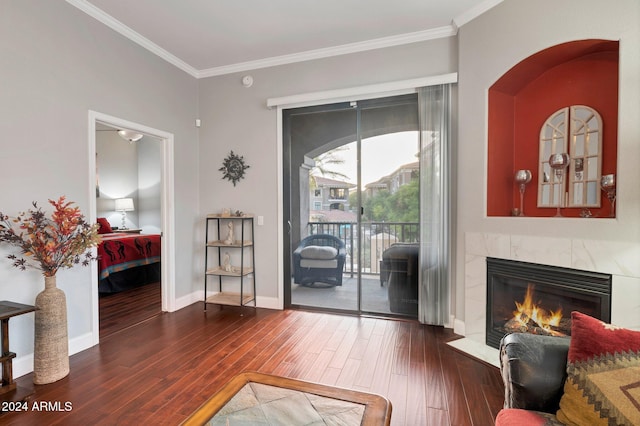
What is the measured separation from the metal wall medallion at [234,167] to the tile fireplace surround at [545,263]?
8.82 ft

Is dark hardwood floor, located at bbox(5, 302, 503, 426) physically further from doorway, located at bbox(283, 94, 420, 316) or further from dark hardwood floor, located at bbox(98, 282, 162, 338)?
doorway, located at bbox(283, 94, 420, 316)

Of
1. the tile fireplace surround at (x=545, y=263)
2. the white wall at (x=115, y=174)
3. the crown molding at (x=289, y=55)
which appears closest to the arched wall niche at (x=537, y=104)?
the tile fireplace surround at (x=545, y=263)

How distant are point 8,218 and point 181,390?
1.73 m

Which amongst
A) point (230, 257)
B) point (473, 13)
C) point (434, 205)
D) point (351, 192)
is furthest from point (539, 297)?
point (230, 257)

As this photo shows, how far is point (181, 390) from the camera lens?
2.17 m

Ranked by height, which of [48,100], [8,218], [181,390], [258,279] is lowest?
[181,390]

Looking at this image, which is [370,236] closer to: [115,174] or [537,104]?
[537,104]

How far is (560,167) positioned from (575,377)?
1.99m

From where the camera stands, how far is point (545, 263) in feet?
7.91

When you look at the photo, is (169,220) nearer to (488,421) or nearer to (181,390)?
(181,390)

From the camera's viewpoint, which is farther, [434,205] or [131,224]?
[131,224]

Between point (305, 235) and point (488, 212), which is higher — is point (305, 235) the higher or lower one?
the lower one

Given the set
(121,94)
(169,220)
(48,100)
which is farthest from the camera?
(169,220)

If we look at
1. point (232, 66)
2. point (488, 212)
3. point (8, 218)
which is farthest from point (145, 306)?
point (488, 212)
